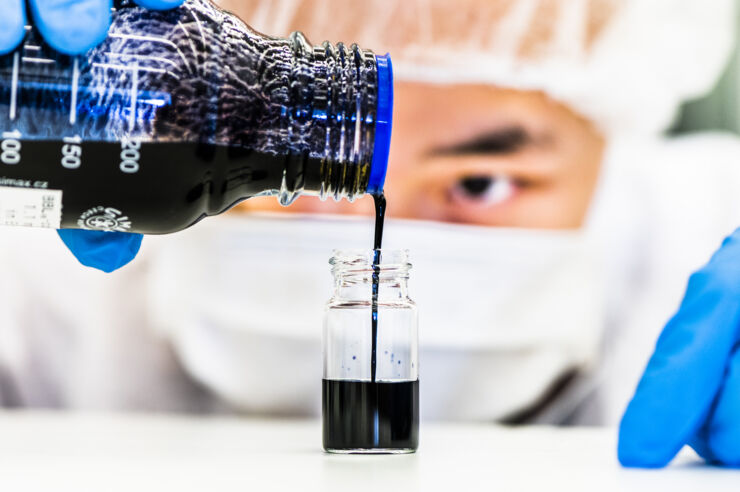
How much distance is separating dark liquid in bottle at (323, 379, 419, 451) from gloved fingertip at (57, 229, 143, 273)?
0.23 meters

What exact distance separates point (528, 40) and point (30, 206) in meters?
0.96

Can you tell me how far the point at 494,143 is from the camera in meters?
1.34

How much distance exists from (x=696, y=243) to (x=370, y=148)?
0.90 metres

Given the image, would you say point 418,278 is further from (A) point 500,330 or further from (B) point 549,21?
(B) point 549,21

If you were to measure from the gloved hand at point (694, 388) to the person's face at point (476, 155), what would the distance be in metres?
0.64

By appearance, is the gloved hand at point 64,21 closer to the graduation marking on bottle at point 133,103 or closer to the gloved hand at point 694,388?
the graduation marking on bottle at point 133,103

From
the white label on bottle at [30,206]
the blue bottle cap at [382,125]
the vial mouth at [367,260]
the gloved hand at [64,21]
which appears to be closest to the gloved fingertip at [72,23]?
the gloved hand at [64,21]

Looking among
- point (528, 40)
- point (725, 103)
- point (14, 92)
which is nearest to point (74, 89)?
point (14, 92)

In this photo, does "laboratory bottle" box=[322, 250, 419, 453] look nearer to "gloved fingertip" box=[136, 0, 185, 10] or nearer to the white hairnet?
→ "gloved fingertip" box=[136, 0, 185, 10]

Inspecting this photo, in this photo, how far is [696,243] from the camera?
4.45ft

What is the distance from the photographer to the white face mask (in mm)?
1315

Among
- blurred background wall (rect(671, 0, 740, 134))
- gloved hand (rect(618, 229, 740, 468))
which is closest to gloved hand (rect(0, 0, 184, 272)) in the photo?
gloved hand (rect(618, 229, 740, 468))

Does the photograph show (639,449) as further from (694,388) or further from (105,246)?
(105,246)

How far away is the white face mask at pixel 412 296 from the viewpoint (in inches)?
51.8
